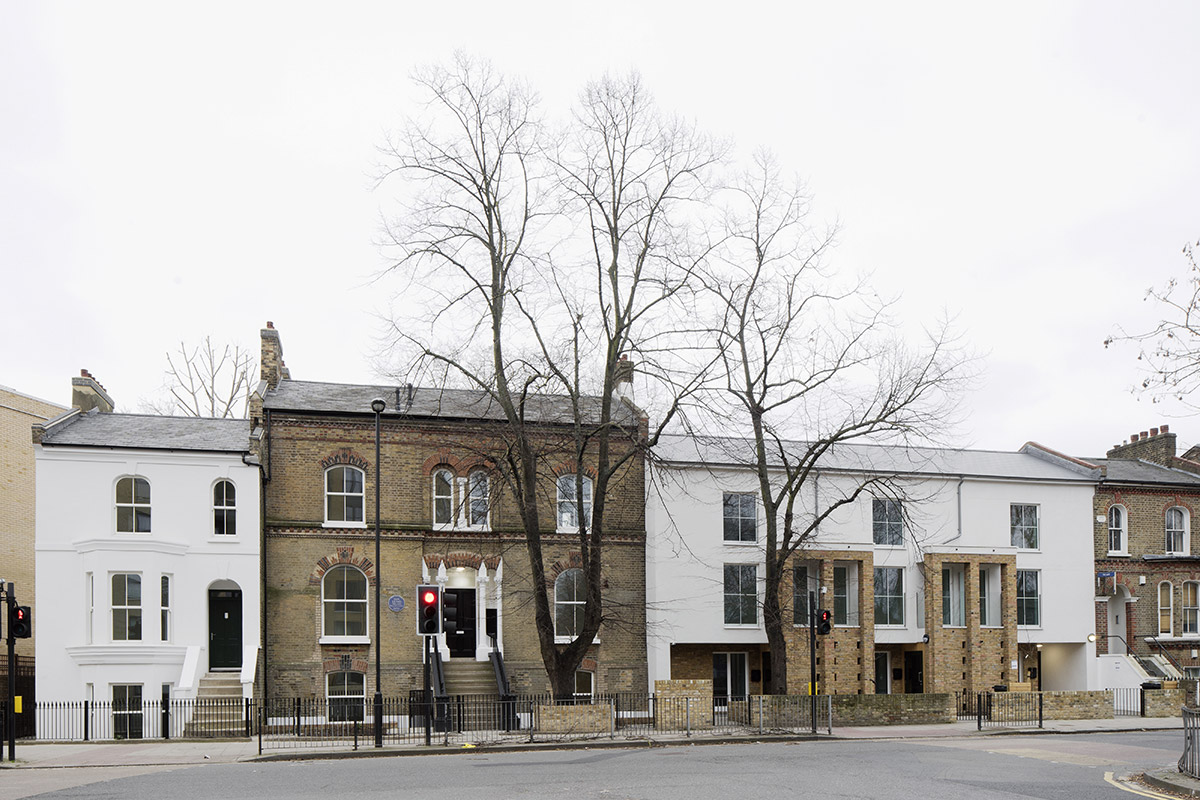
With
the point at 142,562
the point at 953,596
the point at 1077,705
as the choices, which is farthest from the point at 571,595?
the point at 1077,705

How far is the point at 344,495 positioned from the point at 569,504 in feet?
22.8

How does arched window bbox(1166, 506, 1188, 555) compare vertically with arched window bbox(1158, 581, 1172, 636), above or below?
above

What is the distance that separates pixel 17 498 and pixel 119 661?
12.8m

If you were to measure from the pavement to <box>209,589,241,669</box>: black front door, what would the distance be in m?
4.59

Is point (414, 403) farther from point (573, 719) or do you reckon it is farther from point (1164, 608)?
point (1164, 608)

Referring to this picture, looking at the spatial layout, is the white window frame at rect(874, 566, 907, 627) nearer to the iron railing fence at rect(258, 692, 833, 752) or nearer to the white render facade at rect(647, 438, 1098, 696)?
the white render facade at rect(647, 438, 1098, 696)

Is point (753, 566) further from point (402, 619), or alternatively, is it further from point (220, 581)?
point (220, 581)

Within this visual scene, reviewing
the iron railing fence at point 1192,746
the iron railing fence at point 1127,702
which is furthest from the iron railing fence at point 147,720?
the iron railing fence at point 1127,702

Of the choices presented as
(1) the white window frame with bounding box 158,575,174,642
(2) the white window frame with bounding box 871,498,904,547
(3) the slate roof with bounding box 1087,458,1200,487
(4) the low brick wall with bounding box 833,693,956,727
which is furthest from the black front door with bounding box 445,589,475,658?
(3) the slate roof with bounding box 1087,458,1200,487

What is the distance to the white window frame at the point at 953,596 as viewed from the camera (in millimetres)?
36375

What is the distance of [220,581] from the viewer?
3084 centimetres

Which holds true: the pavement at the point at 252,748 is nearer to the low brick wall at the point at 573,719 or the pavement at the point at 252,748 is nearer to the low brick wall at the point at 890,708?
the low brick wall at the point at 890,708

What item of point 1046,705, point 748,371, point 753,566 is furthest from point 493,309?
point 1046,705

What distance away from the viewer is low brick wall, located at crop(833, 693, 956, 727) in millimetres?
30225
